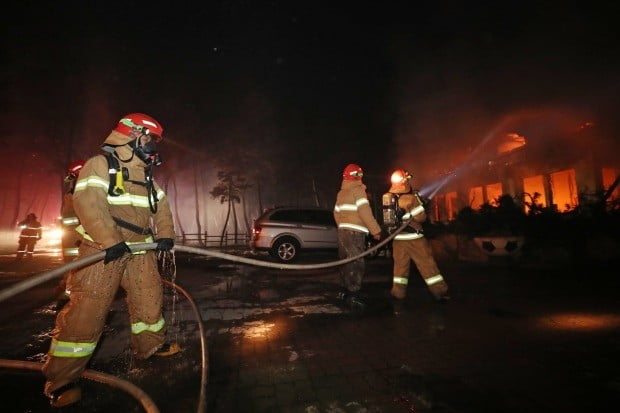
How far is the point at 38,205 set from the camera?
1972 inches

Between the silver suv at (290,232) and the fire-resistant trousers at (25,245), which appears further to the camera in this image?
the fire-resistant trousers at (25,245)

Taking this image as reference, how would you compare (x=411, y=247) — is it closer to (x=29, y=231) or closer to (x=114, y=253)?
(x=114, y=253)

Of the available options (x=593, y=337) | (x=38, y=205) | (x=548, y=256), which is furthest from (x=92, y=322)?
(x=38, y=205)

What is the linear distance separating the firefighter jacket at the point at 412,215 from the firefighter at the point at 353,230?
1.71ft

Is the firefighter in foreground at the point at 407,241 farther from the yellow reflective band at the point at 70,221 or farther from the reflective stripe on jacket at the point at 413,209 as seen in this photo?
the yellow reflective band at the point at 70,221

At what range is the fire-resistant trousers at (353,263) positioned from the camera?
444 cm

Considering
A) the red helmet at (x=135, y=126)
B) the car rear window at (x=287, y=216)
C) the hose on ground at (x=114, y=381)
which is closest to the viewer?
the hose on ground at (x=114, y=381)

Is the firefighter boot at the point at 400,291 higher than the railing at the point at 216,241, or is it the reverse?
the railing at the point at 216,241

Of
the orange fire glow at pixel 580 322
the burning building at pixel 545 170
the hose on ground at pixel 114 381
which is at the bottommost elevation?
the orange fire glow at pixel 580 322

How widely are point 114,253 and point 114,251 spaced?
1 cm

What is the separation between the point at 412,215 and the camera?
14.8 ft

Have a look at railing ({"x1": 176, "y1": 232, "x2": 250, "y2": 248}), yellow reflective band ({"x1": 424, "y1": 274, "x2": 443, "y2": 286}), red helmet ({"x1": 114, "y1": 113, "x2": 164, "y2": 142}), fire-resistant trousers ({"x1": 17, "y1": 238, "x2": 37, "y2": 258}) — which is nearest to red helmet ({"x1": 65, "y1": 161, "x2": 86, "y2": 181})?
red helmet ({"x1": 114, "y1": 113, "x2": 164, "y2": 142})


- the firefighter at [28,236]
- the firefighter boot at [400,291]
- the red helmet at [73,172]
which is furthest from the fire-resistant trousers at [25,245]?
the firefighter boot at [400,291]

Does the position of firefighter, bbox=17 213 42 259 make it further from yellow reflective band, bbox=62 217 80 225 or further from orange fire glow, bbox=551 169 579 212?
orange fire glow, bbox=551 169 579 212
